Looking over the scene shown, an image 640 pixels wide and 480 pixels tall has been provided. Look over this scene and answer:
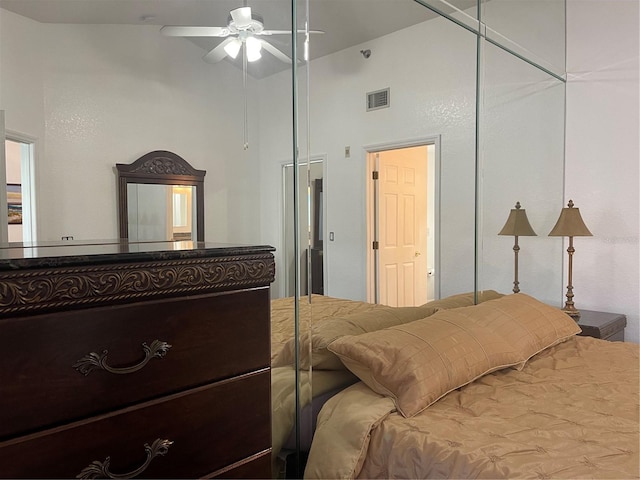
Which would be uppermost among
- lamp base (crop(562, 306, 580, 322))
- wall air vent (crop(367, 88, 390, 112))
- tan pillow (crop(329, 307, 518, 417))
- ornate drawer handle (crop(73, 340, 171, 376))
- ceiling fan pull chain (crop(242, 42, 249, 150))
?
wall air vent (crop(367, 88, 390, 112))

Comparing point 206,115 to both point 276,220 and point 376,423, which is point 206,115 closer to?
point 276,220

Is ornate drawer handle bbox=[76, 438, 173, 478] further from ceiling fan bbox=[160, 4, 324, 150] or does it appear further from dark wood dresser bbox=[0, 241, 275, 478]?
ceiling fan bbox=[160, 4, 324, 150]

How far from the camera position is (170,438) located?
0.88 meters

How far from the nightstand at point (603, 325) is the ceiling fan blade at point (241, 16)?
8.82 ft

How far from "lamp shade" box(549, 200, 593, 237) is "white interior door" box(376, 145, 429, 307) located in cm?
118

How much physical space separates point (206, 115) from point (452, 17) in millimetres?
2003

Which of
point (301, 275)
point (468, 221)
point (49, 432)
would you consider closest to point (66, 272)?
point (49, 432)

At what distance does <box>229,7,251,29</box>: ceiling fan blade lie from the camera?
1.39 m

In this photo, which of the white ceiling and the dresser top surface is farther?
the white ceiling

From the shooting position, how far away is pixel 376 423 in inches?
56.3

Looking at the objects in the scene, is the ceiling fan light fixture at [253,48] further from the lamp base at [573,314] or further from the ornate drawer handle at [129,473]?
the lamp base at [573,314]

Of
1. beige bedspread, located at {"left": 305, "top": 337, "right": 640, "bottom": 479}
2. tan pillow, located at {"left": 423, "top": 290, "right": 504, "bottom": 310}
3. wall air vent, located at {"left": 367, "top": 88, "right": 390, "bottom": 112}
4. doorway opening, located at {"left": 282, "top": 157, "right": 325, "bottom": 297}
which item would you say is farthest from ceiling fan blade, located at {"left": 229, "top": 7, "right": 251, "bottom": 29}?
tan pillow, located at {"left": 423, "top": 290, "right": 504, "bottom": 310}

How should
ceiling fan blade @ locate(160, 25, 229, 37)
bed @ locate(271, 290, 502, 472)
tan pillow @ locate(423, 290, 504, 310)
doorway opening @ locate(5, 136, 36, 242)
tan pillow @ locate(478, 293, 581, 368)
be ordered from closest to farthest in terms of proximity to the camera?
doorway opening @ locate(5, 136, 36, 242)
ceiling fan blade @ locate(160, 25, 229, 37)
bed @ locate(271, 290, 502, 472)
tan pillow @ locate(478, 293, 581, 368)
tan pillow @ locate(423, 290, 504, 310)

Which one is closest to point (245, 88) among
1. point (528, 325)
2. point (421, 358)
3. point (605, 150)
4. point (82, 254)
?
point (82, 254)
